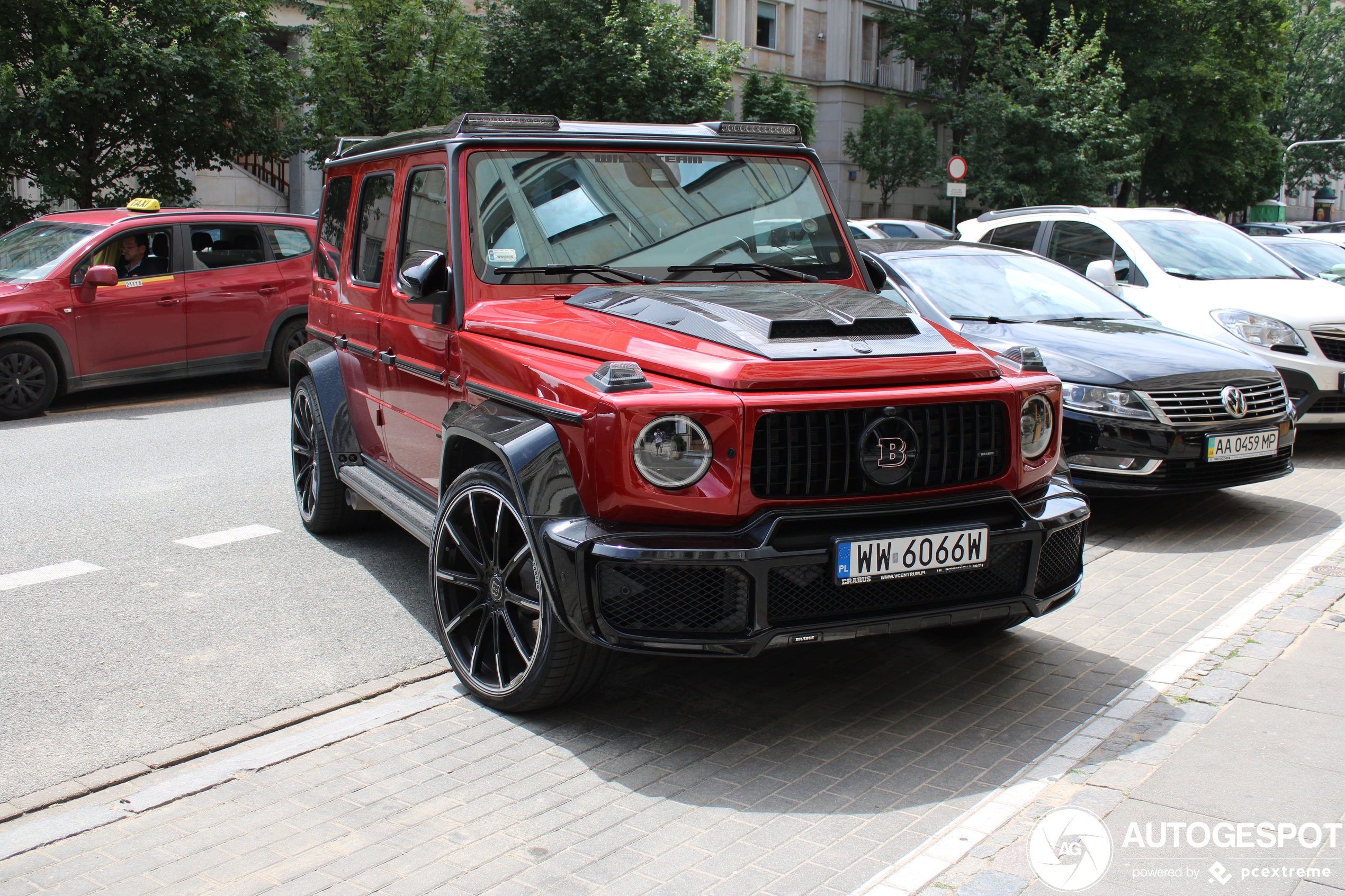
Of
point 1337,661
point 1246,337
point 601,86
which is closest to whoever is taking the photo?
point 1337,661

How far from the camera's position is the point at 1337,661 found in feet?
15.1

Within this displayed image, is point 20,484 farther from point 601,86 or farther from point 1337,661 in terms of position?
point 601,86

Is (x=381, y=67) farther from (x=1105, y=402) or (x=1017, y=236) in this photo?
(x=1105, y=402)

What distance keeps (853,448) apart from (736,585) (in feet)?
1.81

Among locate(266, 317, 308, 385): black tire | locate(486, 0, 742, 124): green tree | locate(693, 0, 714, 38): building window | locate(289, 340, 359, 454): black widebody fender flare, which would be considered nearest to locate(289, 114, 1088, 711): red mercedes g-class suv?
locate(289, 340, 359, 454): black widebody fender flare

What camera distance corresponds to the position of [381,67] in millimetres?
19547

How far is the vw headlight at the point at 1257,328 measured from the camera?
8914 mm

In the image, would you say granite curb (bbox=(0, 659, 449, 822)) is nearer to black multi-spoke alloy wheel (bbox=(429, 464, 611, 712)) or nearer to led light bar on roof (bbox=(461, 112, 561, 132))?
black multi-spoke alloy wheel (bbox=(429, 464, 611, 712))

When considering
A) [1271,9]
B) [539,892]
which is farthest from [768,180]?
[1271,9]

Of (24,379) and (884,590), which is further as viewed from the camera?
(24,379)

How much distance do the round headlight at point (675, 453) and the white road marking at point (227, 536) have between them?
3.77 metres

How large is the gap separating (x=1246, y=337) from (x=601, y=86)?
2020 cm

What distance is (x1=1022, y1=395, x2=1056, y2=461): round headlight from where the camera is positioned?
13.1 feet

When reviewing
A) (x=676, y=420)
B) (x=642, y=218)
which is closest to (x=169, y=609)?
(x=642, y=218)
